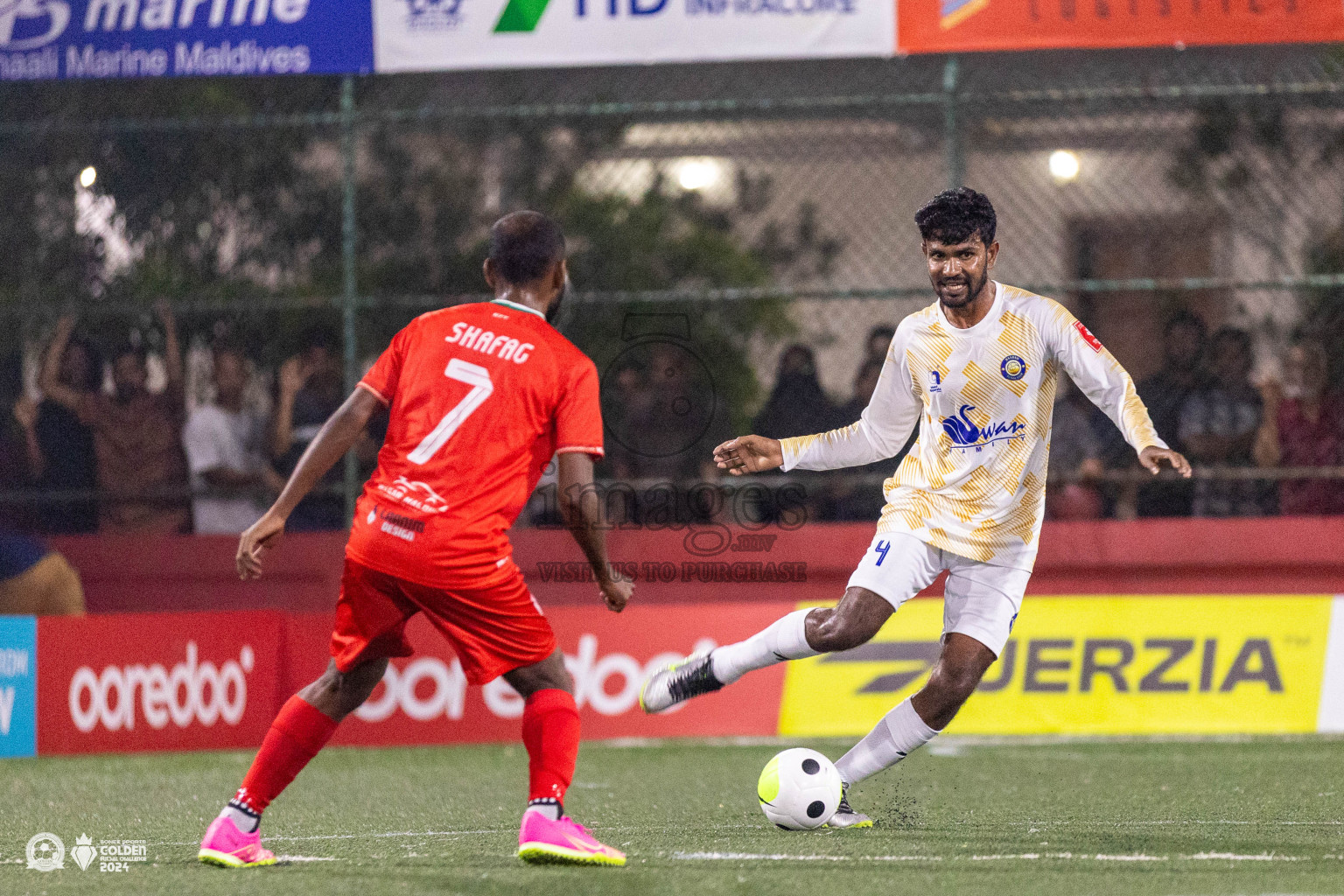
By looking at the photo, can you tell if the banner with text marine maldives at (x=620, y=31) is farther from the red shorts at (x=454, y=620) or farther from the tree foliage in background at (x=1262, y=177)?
the red shorts at (x=454, y=620)

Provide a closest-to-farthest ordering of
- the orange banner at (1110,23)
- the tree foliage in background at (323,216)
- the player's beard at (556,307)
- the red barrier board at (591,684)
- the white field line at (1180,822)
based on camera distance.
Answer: the player's beard at (556,307), the white field line at (1180,822), the red barrier board at (591,684), the orange banner at (1110,23), the tree foliage in background at (323,216)

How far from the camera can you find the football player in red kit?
442cm

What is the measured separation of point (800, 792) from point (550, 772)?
1.05m

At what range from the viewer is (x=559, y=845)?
446cm

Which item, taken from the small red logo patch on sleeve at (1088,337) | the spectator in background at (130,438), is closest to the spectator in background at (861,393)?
the spectator in background at (130,438)

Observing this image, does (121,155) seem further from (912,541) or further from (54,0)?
(912,541)

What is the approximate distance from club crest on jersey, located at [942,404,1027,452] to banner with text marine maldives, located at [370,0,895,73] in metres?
4.42

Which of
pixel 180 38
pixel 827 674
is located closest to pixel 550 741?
pixel 827 674

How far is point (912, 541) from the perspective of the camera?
535 cm

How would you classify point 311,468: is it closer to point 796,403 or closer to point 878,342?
point 796,403

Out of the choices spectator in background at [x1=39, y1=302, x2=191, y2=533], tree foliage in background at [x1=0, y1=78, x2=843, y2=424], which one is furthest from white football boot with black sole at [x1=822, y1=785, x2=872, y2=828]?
spectator in background at [x1=39, y1=302, x2=191, y2=533]

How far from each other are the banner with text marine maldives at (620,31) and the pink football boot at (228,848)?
5.76m

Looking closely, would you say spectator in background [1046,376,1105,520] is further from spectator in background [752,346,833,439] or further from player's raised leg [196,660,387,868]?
player's raised leg [196,660,387,868]

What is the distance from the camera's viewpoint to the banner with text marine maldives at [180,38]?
9398 millimetres
